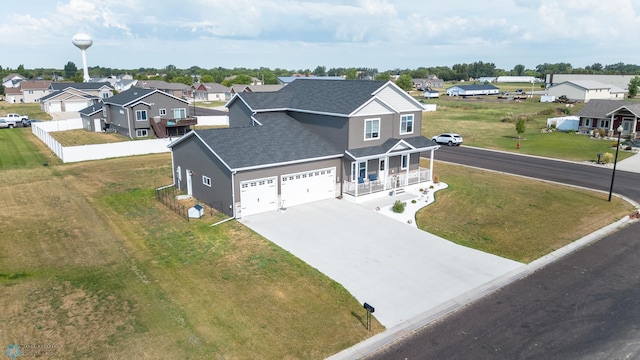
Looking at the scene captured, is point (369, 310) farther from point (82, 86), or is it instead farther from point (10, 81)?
point (10, 81)

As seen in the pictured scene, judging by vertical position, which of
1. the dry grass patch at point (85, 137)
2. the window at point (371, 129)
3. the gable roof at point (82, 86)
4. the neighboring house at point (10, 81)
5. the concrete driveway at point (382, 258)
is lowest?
the concrete driveway at point (382, 258)

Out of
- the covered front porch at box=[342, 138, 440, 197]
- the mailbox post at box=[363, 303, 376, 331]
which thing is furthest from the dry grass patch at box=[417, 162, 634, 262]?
the mailbox post at box=[363, 303, 376, 331]

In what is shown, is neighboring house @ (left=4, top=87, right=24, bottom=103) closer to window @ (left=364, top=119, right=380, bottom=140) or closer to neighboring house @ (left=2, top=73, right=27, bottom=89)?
neighboring house @ (left=2, top=73, right=27, bottom=89)

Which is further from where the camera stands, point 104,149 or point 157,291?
point 104,149

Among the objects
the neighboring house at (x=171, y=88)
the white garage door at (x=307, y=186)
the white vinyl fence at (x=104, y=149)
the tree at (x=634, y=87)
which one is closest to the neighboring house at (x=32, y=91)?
the neighboring house at (x=171, y=88)

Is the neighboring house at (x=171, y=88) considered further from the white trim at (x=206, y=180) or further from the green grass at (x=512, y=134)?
the white trim at (x=206, y=180)

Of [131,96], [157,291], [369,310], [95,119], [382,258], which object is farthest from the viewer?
[95,119]

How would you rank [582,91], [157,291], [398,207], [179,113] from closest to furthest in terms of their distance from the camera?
[157,291]
[398,207]
[179,113]
[582,91]

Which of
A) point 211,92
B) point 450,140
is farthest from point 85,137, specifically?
point 211,92
